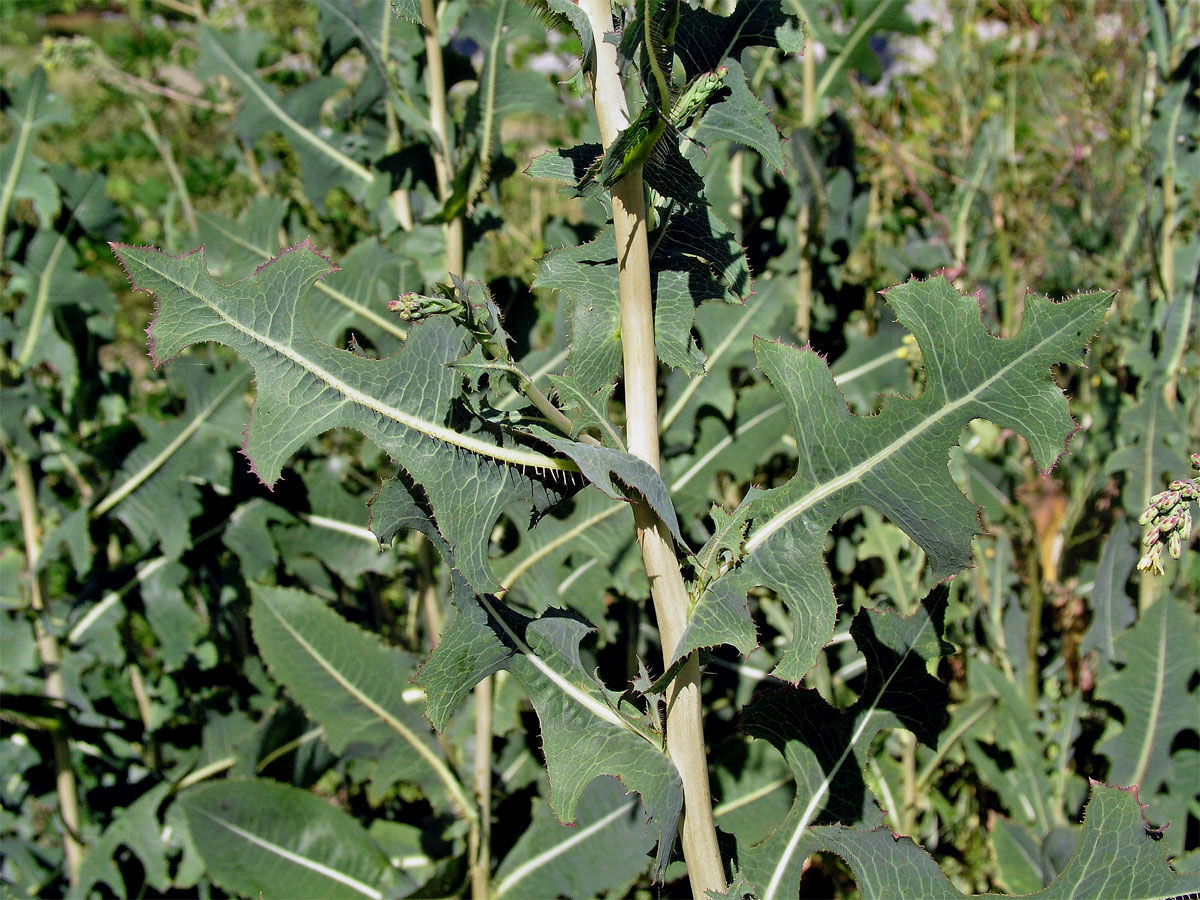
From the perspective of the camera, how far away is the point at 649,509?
43.8 inches

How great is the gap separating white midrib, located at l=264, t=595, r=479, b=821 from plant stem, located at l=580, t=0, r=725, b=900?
907 millimetres

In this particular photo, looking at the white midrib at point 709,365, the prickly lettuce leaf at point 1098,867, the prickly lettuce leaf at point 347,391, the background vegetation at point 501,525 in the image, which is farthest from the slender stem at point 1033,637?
the prickly lettuce leaf at point 347,391

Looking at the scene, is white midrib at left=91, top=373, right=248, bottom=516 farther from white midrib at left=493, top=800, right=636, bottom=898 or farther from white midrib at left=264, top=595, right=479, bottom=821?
white midrib at left=493, top=800, right=636, bottom=898

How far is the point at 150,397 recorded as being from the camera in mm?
3285

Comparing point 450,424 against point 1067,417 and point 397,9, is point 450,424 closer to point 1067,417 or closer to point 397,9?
point 397,9

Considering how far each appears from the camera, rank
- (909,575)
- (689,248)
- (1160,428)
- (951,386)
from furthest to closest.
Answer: (909,575) → (1160,428) → (689,248) → (951,386)

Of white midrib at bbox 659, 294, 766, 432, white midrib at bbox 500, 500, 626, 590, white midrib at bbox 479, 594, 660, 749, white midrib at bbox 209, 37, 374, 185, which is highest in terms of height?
white midrib at bbox 209, 37, 374, 185

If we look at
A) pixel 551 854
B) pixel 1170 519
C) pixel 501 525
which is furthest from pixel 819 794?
pixel 501 525

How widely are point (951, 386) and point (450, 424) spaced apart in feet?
1.84

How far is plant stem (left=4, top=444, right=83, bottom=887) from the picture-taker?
7.16 ft

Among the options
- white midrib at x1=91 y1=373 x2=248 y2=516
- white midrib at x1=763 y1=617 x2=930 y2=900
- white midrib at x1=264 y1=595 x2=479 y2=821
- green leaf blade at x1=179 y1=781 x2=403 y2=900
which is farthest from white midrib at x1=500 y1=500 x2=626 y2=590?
white midrib at x1=91 y1=373 x2=248 y2=516

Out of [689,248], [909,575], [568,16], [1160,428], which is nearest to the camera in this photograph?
[568,16]

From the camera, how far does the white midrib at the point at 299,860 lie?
1885mm

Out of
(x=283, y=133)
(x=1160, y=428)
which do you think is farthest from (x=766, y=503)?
(x=283, y=133)
